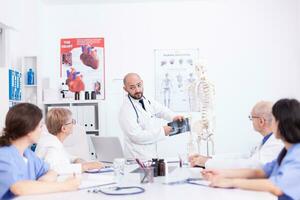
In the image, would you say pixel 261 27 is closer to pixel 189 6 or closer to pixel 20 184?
pixel 189 6

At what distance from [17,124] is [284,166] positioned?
129cm

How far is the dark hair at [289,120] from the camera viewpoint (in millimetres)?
1700

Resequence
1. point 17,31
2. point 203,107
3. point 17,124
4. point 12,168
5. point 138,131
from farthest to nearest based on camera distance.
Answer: point 17,31
point 203,107
point 138,131
point 17,124
point 12,168

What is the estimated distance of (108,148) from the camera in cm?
323

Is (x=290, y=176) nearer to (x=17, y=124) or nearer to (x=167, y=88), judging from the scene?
(x=17, y=124)

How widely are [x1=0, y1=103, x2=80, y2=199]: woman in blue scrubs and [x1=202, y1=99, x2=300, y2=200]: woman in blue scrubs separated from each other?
2.60ft

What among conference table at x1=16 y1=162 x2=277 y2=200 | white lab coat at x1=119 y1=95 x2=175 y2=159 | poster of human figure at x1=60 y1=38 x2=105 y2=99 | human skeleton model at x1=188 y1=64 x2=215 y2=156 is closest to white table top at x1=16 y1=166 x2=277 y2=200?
conference table at x1=16 y1=162 x2=277 y2=200

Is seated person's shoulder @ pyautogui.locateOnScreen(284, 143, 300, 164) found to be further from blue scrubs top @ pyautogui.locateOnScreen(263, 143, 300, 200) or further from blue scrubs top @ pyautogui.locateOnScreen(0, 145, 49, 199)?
blue scrubs top @ pyautogui.locateOnScreen(0, 145, 49, 199)

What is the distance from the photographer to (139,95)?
12.1 feet

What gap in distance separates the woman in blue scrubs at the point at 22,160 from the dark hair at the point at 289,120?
1.02m

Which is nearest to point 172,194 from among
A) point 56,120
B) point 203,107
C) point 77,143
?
point 56,120

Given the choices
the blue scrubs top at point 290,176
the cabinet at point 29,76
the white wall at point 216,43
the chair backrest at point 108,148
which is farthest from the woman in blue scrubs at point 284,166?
the cabinet at point 29,76

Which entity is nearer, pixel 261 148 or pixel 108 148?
pixel 261 148

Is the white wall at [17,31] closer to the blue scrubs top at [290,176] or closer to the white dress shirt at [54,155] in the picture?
the white dress shirt at [54,155]
